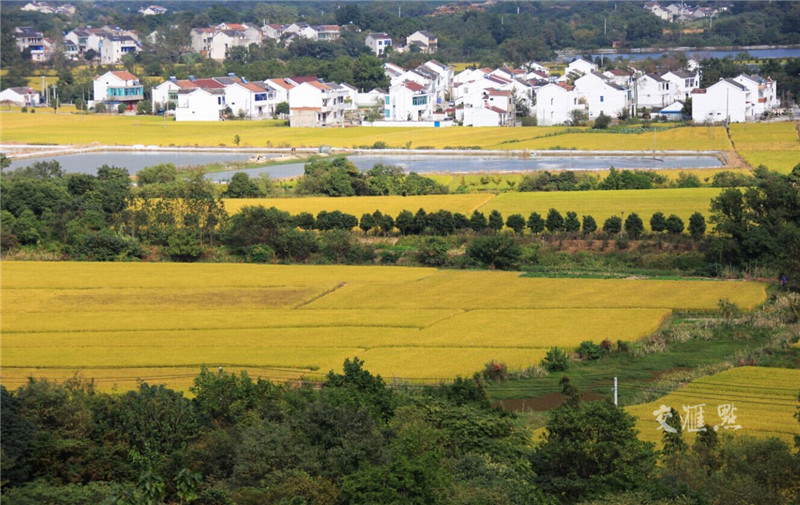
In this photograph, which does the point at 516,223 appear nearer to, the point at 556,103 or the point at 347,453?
the point at 347,453

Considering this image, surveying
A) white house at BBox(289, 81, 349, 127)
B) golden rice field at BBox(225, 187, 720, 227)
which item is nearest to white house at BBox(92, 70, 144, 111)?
white house at BBox(289, 81, 349, 127)

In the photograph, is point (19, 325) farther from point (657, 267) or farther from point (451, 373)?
point (657, 267)

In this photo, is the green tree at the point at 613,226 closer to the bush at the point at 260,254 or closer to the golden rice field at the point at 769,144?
the bush at the point at 260,254

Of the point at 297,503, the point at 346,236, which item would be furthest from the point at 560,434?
the point at 346,236

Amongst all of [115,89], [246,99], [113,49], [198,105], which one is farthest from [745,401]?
[113,49]

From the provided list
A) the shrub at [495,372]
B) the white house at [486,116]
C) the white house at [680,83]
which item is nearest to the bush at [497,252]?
the shrub at [495,372]

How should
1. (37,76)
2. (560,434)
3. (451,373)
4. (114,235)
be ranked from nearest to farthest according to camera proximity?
(560,434)
(451,373)
(114,235)
(37,76)

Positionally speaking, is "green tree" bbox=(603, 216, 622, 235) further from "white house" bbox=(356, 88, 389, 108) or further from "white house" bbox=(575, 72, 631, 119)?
"white house" bbox=(356, 88, 389, 108)
